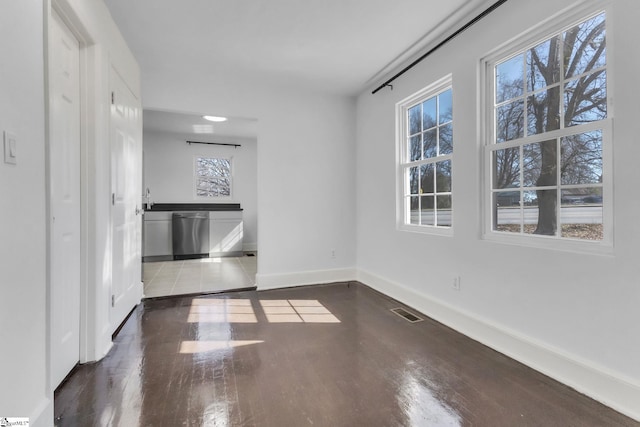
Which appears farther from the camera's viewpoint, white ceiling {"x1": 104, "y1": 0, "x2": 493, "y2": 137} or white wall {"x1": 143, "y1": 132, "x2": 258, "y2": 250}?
white wall {"x1": 143, "y1": 132, "x2": 258, "y2": 250}

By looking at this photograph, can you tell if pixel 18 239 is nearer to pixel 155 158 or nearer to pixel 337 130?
pixel 337 130

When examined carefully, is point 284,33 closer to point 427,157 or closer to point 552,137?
point 427,157

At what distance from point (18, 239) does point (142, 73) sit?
2787 millimetres

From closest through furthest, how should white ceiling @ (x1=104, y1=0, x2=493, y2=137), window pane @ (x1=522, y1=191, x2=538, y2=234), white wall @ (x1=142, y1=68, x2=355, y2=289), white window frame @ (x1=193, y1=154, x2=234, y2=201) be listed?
window pane @ (x1=522, y1=191, x2=538, y2=234)
white ceiling @ (x1=104, y1=0, x2=493, y2=137)
white wall @ (x1=142, y1=68, x2=355, y2=289)
white window frame @ (x1=193, y1=154, x2=234, y2=201)

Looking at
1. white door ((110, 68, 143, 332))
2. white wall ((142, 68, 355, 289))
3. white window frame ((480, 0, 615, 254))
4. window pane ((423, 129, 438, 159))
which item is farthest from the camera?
white wall ((142, 68, 355, 289))

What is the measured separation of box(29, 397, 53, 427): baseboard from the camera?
4.00 ft

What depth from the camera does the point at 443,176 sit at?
9.29 ft

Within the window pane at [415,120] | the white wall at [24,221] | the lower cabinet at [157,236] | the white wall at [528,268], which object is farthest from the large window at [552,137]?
the lower cabinet at [157,236]

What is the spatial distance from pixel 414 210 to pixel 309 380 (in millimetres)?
2051

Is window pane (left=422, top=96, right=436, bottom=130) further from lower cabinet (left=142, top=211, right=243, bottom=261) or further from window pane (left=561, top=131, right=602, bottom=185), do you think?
lower cabinet (left=142, top=211, right=243, bottom=261)

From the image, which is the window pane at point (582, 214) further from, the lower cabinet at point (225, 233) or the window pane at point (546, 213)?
the lower cabinet at point (225, 233)

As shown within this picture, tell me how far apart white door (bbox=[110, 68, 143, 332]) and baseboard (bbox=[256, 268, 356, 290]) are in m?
1.33

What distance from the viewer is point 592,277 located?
1.66m

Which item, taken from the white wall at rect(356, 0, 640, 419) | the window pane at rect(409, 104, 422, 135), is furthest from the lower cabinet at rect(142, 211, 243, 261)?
the window pane at rect(409, 104, 422, 135)
